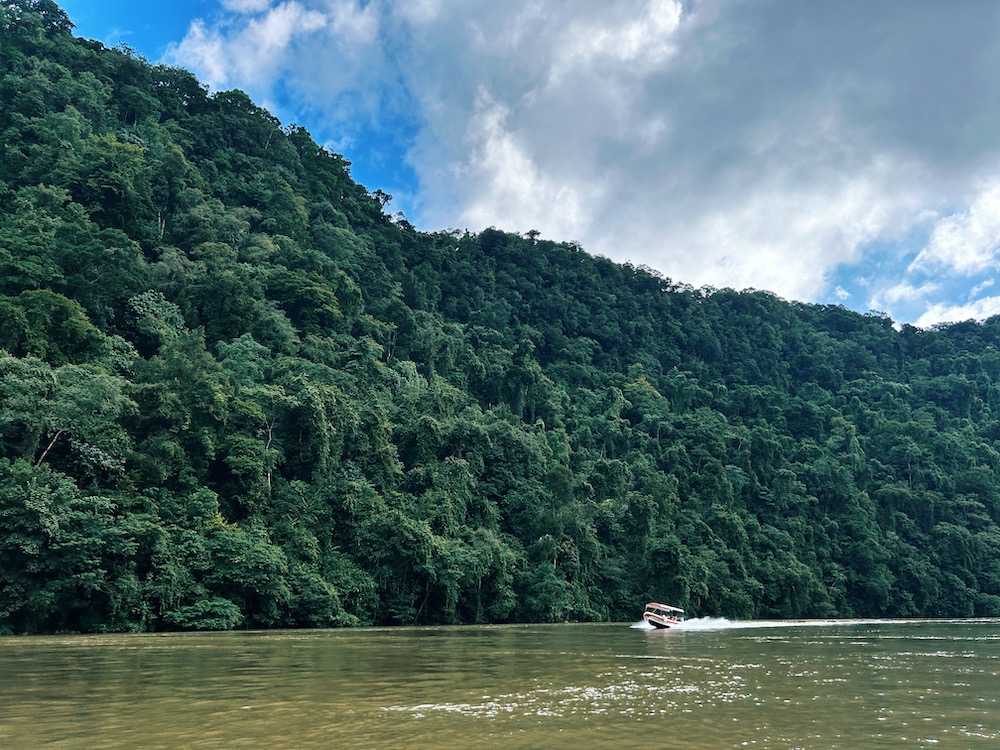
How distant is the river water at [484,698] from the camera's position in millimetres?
9516

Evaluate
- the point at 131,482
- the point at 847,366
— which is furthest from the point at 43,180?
the point at 847,366

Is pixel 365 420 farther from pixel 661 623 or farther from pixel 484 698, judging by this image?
pixel 484 698

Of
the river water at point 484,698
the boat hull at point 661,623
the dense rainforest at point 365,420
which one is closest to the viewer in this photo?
the river water at point 484,698

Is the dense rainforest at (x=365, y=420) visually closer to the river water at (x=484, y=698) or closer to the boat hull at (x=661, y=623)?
the boat hull at (x=661, y=623)

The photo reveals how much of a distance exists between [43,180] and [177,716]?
181 ft

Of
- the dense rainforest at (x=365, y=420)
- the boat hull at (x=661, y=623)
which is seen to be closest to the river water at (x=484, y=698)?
the dense rainforest at (x=365, y=420)

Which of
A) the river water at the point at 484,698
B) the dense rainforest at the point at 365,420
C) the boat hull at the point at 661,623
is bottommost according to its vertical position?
the river water at the point at 484,698

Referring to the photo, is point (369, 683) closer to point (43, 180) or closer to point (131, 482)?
point (131, 482)

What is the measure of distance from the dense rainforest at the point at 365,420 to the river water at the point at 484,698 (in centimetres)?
1189

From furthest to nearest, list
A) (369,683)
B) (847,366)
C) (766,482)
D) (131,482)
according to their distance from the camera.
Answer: (847,366) < (766,482) < (131,482) < (369,683)

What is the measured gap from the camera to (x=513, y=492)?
57.1 meters

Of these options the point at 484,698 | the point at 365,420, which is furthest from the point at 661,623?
the point at 484,698

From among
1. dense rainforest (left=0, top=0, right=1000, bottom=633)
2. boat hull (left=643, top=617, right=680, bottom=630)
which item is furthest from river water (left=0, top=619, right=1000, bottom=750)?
boat hull (left=643, top=617, right=680, bottom=630)

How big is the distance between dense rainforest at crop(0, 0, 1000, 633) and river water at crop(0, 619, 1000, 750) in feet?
39.0
